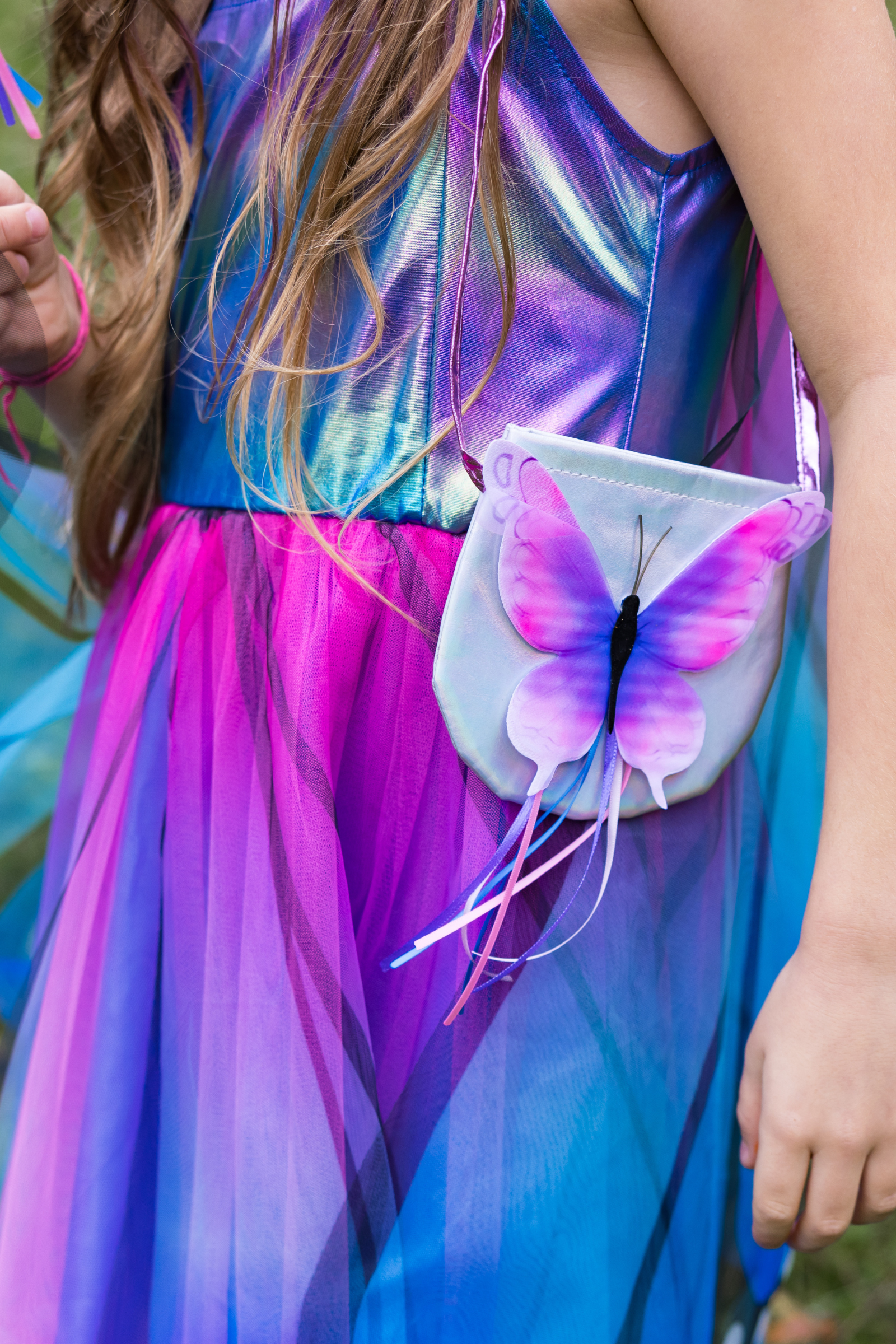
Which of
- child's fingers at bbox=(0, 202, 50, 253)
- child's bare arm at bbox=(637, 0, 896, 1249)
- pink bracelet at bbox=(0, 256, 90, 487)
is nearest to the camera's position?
child's bare arm at bbox=(637, 0, 896, 1249)

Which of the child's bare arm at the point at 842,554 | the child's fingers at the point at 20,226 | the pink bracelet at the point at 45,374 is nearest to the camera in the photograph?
the child's bare arm at the point at 842,554

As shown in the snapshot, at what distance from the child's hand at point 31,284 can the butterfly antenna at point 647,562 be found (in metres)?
0.49

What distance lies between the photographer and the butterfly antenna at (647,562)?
1.96 ft

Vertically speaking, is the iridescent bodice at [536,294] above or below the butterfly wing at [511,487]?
above

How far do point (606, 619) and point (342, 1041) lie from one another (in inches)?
12.1

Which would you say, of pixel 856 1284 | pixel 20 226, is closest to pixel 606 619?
pixel 20 226

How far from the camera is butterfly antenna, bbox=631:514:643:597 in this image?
1.94 ft

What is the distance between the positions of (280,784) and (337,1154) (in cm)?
23

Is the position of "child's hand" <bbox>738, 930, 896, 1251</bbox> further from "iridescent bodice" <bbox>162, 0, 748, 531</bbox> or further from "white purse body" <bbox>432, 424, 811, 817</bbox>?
"iridescent bodice" <bbox>162, 0, 748, 531</bbox>

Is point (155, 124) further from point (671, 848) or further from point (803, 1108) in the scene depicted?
point (803, 1108)

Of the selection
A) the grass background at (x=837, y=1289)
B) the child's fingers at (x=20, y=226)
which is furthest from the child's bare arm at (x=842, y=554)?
the grass background at (x=837, y=1289)

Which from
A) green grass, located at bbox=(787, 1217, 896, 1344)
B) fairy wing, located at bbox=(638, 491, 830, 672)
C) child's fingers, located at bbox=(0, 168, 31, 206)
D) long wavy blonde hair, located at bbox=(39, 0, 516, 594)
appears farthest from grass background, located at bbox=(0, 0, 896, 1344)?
fairy wing, located at bbox=(638, 491, 830, 672)

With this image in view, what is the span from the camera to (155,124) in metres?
0.77

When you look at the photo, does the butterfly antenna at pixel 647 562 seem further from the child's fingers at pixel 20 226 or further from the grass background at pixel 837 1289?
the grass background at pixel 837 1289
